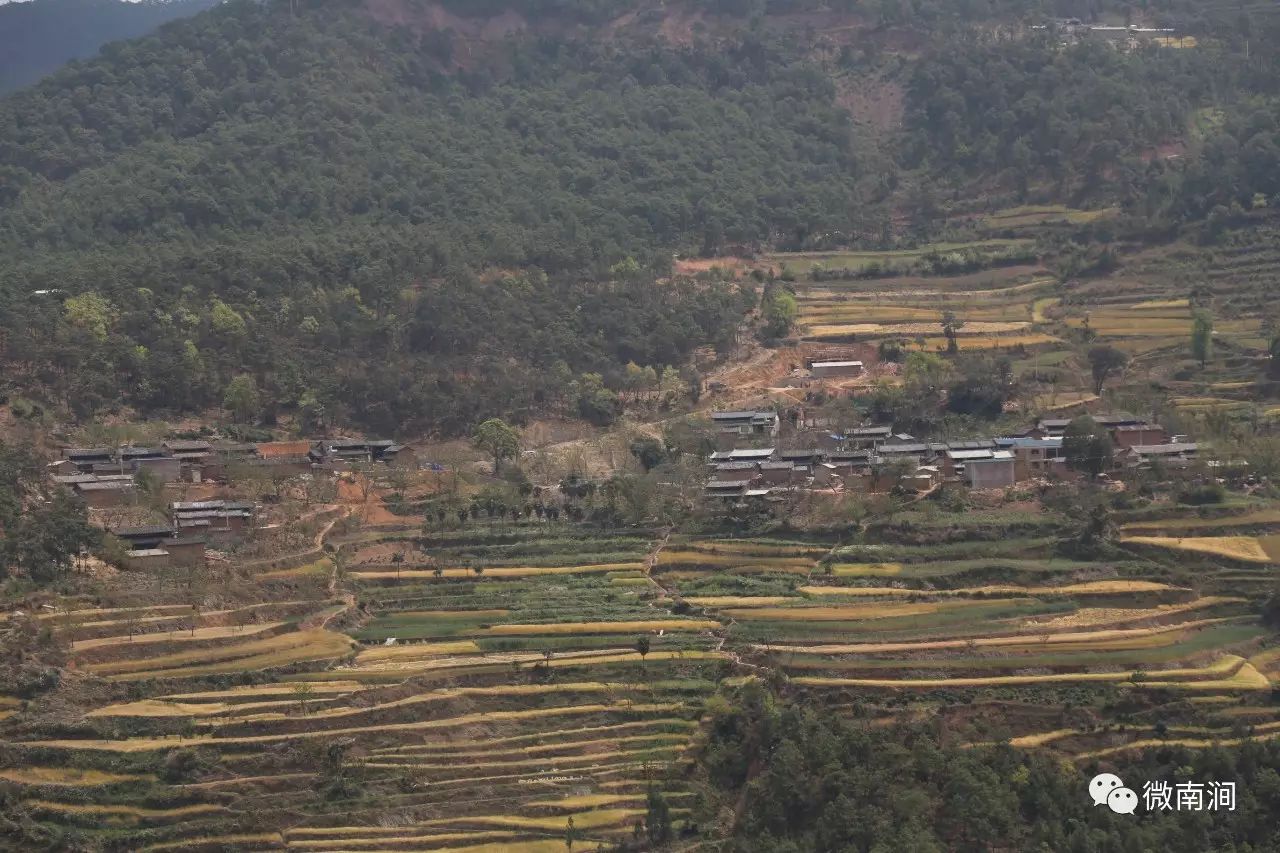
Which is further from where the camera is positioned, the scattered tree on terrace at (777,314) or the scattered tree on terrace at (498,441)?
the scattered tree on terrace at (777,314)

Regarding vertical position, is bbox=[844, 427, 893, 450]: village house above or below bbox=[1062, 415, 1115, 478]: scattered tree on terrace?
below

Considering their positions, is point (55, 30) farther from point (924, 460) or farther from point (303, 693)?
point (303, 693)

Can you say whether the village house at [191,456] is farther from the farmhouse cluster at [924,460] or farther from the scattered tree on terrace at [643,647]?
the scattered tree on terrace at [643,647]

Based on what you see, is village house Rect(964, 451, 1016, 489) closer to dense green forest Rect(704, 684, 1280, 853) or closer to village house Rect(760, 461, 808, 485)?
village house Rect(760, 461, 808, 485)

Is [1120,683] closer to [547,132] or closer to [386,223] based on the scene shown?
[386,223]

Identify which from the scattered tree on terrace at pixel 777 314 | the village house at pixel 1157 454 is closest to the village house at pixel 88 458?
the scattered tree on terrace at pixel 777 314

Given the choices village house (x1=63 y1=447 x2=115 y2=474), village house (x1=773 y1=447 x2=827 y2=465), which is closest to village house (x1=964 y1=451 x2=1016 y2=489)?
village house (x1=773 y1=447 x2=827 y2=465)

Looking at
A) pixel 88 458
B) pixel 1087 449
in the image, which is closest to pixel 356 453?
pixel 88 458
